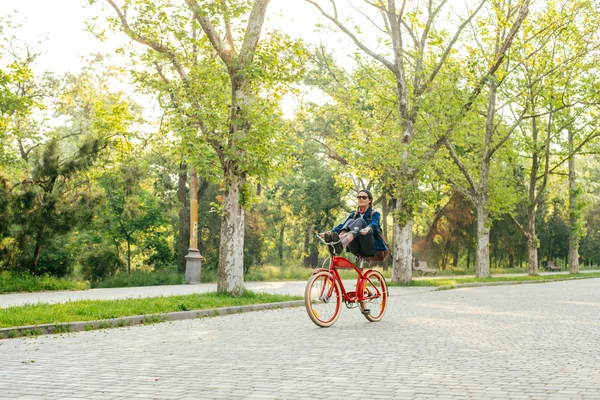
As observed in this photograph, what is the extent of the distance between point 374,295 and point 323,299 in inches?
57.5

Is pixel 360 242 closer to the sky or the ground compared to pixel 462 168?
closer to the ground

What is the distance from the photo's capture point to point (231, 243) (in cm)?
1656

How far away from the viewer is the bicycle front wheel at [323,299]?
1025cm

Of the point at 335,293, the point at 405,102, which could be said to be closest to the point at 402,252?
the point at 405,102

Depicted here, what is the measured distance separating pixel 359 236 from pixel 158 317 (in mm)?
4292

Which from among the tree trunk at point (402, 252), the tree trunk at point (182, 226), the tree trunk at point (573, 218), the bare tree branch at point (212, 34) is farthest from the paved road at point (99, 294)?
the tree trunk at point (573, 218)

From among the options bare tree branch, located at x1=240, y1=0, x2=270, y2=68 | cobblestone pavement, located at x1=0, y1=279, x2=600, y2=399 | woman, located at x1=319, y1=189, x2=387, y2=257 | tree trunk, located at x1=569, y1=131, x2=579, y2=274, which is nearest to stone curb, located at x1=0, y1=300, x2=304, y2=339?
cobblestone pavement, located at x1=0, y1=279, x2=600, y2=399

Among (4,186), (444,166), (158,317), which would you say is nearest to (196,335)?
(158,317)

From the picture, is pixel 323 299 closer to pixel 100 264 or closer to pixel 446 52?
pixel 446 52

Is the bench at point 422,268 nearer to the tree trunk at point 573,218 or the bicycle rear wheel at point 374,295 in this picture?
the tree trunk at point 573,218

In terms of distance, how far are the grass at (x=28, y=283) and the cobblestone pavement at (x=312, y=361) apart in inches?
401

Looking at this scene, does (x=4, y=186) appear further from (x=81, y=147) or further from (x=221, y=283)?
(x=221, y=283)

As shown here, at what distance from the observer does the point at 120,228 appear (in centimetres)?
3788

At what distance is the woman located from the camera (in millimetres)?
10406
